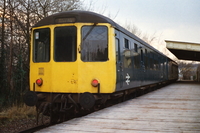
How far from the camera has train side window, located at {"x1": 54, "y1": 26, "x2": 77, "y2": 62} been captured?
6930mm

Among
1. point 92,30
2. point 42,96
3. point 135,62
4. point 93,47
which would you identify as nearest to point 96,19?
point 92,30

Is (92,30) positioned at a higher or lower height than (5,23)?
lower

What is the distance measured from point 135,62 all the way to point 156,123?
5001 millimetres

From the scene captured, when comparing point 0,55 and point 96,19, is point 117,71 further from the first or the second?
point 0,55

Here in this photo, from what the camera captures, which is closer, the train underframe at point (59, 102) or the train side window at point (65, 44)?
the train underframe at point (59, 102)

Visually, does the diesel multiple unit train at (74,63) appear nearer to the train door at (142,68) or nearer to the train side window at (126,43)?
the train side window at (126,43)

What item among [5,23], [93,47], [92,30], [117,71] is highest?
[5,23]

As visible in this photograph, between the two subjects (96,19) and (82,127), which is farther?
(96,19)

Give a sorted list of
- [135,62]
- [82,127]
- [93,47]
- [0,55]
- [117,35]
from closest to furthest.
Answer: [82,127] < [93,47] < [117,35] < [135,62] < [0,55]

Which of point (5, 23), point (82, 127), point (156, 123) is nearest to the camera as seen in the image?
point (82, 127)

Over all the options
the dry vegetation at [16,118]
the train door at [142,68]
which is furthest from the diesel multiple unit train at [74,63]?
the dry vegetation at [16,118]

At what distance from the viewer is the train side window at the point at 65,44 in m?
6.93

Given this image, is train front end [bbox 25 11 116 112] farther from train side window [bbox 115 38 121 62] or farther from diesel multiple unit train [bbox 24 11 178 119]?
train side window [bbox 115 38 121 62]

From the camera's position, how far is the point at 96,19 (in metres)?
7.01
